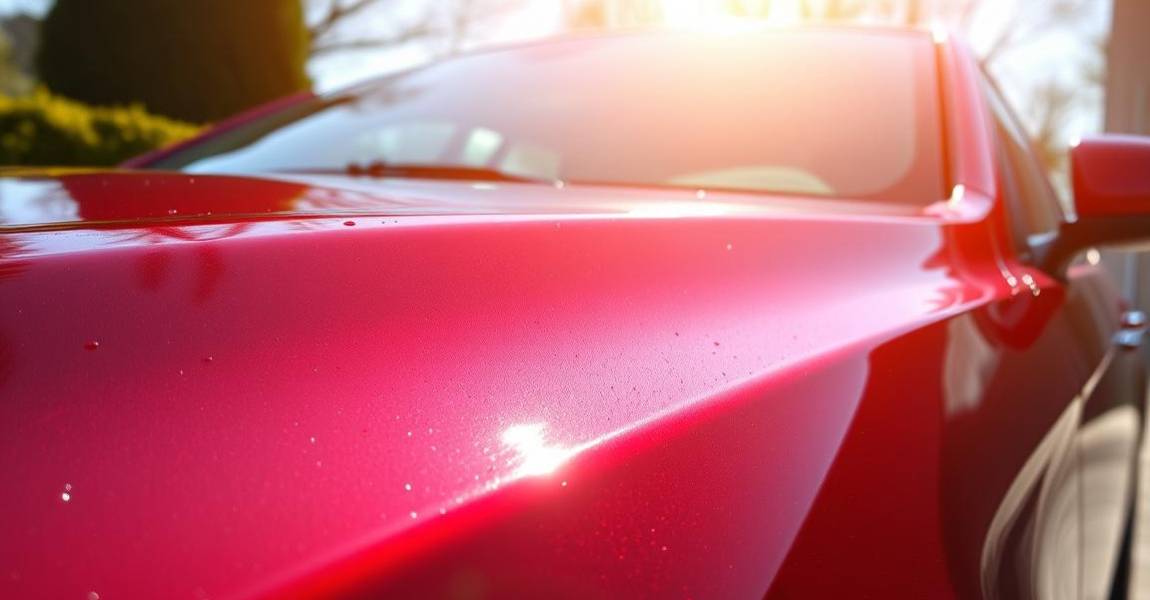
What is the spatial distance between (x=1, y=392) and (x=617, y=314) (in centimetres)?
42

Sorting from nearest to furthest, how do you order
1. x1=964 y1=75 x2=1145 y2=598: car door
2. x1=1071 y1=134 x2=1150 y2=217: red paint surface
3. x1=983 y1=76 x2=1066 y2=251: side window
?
x1=964 y1=75 x2=1145 y2=598: car door < x1=1071 y1=134 x2=1150 y2=217: red paint surface < x1=983 y1=76 x2=1066 y2=251: side window

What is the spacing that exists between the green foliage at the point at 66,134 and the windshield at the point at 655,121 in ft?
17.8

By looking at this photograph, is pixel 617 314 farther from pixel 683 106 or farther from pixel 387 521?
pixel 683 106

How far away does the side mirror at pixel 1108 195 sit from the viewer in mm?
1669

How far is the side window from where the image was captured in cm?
183

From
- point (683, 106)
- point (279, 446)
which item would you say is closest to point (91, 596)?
point (279, 446)

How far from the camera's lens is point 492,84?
7.11 ft

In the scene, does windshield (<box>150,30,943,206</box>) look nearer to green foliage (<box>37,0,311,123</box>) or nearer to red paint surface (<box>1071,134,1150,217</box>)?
red paint surface (<box>1071,134,1150,217</box>)

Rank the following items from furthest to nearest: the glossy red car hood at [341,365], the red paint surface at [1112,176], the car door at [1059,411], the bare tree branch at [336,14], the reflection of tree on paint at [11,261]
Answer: the bare tree branch at [336,14]
the red paint surface at [1112,176]
the car door at [1059,411]
the reflection of tree on paint at [11,261]
the glossy red car hood at [341,365]

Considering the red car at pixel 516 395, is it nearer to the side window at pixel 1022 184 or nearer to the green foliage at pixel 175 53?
the side window at pixel 1022 184

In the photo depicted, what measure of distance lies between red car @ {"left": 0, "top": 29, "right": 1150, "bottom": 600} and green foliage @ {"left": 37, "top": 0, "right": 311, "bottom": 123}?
13188mm

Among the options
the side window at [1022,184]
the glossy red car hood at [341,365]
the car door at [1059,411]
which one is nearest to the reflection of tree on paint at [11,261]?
the glossy red car hood at [341,365]

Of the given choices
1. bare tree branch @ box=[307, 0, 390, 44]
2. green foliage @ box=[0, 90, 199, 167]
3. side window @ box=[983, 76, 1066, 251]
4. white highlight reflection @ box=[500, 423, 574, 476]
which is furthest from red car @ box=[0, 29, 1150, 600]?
bare tree branch @ box=[307, 0, 390, 44]

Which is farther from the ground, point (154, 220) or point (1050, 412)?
point (154, 220)
